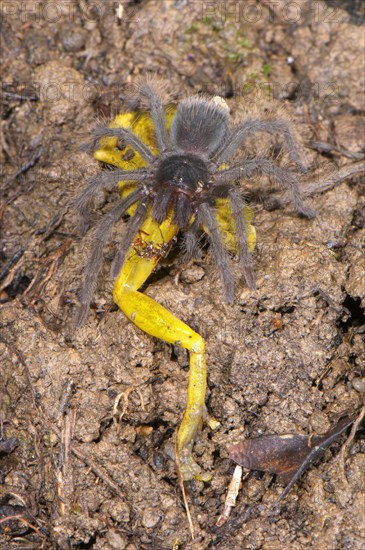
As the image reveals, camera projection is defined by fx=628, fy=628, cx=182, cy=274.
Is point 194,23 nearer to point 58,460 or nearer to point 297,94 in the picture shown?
point 297,94

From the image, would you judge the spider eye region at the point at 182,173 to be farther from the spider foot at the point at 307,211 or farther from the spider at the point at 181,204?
the spider foot at the point at 307,211

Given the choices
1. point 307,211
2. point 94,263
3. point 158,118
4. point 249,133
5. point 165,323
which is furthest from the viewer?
point 158,118

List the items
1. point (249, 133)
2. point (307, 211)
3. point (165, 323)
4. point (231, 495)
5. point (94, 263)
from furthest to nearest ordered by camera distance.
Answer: point (249, 133)
point (307, 211)
point (94, 263)
point (165, 323)
point (231, 495)

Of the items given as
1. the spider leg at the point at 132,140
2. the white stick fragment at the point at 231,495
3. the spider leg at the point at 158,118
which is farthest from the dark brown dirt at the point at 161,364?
the spider leg at the point at 158,118

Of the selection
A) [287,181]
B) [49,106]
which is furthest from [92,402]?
[49,106]

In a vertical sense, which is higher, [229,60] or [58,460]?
[229,60]

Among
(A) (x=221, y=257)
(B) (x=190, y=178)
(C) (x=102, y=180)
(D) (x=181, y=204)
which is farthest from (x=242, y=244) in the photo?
(C) (x=102, y=180)

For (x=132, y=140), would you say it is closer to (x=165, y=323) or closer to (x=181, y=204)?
(x=181, y=204)
